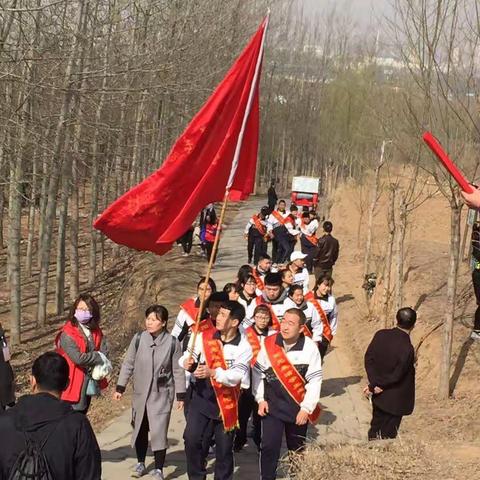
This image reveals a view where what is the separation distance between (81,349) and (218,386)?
131cm

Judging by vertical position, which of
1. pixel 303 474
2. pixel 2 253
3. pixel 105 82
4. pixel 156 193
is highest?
pixel 105 82

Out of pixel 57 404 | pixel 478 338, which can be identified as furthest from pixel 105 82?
pixel 57 404

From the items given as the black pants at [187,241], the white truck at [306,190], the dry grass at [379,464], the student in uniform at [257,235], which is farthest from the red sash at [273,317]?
the white truck at [306,190]

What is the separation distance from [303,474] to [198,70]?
2203 centimetres

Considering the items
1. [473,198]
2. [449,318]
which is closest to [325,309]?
[449,318]

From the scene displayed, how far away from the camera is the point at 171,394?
746cm

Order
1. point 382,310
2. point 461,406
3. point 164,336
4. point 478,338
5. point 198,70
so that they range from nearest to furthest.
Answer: point 164,336, point 461,406, point 478,338, point 382,310, point 198,70

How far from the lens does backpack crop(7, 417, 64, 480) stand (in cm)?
384

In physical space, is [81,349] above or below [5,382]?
above

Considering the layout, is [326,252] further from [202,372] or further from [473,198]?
[473,198]

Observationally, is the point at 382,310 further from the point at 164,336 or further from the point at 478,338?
the point at 164,336

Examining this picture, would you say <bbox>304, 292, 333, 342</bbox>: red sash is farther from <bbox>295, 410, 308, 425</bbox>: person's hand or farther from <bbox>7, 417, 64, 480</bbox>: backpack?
<bbox>7, 417, 64, 480</bbox>: backpack

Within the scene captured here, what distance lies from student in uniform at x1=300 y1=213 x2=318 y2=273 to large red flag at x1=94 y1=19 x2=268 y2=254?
1279 cm

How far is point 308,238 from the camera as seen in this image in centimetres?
2009
